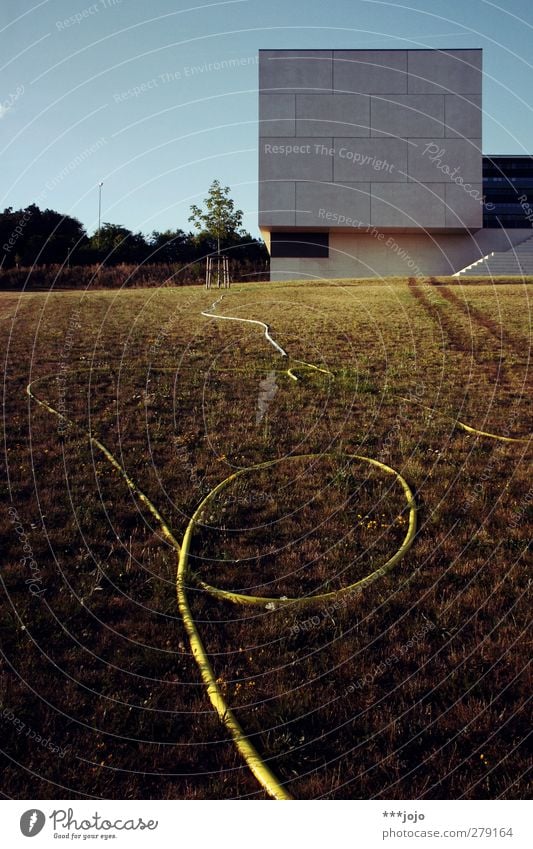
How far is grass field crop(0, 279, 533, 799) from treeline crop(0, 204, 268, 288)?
22130 mm

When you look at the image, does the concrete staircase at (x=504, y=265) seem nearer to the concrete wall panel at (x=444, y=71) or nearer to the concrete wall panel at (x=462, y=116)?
the concrete wall panel at (x=462, y=116)

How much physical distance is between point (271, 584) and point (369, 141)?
41829 millimetres

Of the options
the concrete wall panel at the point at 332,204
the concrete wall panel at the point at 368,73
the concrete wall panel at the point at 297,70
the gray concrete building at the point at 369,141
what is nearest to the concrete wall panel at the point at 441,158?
the gray concrete building at the point at 369,141

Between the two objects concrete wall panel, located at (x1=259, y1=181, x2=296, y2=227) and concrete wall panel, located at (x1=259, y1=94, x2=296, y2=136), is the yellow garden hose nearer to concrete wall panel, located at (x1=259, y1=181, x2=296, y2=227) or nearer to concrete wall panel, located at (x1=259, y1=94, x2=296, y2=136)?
concrete wall panel, located at (x1=259, y1=181, x2=296, y2=227)

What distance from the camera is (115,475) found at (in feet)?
23.5

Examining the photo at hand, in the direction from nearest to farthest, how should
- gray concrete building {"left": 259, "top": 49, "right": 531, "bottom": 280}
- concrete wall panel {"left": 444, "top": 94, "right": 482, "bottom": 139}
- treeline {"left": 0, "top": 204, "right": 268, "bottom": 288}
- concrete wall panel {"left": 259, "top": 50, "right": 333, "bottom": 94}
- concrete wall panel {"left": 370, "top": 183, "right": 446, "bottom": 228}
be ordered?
treeline {"left": 0, "top": 204, "right": 268, "bottom": 288} < concrete wall panel {"left": 259, "top": 50, "right": 333, "bottom": 94} < gray concrete building {"left": 259, "top": 49, "right": 531, "bottom": 280} < concrete wall panel {"left": 444, "top": 94, "right": 482, "bottom": 139} < concrete wall panel {"left": 370, "top": 183, "right": 446, "bottom": 228}

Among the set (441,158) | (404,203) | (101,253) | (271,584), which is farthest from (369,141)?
(271,584)

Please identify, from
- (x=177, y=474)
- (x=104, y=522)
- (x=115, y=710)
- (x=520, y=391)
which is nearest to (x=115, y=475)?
(x=177, y=474)

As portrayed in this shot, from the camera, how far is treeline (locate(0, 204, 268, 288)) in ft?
106

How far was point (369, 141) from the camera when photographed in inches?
1639

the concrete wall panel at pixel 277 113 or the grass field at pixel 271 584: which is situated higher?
Answer: the concrete wall panel at pixel 277 113

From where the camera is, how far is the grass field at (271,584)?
11.7 feet

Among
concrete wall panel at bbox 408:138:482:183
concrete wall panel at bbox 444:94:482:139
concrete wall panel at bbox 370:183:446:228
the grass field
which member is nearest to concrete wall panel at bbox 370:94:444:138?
concrete wall panel at bbox 444:94:482:139

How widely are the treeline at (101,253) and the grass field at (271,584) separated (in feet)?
72.6
